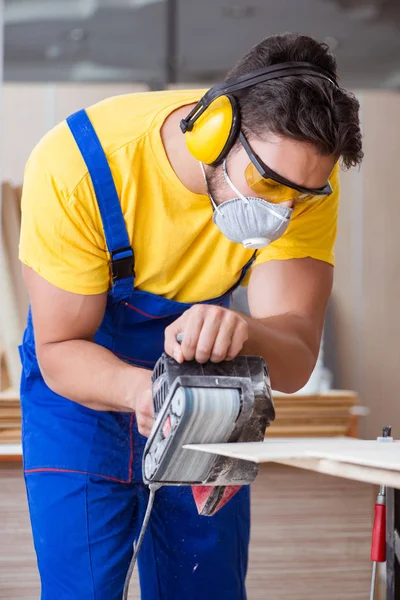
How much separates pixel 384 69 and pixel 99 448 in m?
4.82

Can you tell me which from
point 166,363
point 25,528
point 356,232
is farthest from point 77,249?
point 356,232

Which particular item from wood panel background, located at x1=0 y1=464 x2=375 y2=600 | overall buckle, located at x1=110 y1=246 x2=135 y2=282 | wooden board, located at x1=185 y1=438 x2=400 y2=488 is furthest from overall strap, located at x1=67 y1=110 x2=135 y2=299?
wood panel background, located at x1=0 y1=464 x2=375 y2=600

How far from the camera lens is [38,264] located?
150 cm

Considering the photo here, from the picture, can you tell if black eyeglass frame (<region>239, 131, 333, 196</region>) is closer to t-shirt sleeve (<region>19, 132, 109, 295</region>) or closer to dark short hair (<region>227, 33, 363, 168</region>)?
dark short hair (<region>227, 33, 363, 168</region>)

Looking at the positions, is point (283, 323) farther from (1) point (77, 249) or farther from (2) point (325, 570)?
(2) point (325, 570)

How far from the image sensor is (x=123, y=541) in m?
1.60

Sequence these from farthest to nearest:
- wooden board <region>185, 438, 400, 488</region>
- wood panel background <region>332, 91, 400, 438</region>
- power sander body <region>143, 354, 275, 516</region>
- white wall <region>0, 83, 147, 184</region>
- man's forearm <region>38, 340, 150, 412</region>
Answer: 1. wood panel background <region>332, 91, 400, 438</region>
2. white wall <region>0, 83, 147, 184</region>
3. man's forearm <region>38, 340, 150, 412</region>
4. power sander body <region>143, 354, 275, 516</region>
5. wooden board <region>185, 438, 400, 488</region>

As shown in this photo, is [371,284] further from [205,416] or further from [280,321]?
[205,416]

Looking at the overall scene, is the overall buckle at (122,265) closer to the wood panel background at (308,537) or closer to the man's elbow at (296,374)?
the man's elbow at (296,374)

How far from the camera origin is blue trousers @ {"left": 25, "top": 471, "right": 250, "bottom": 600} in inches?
61.3

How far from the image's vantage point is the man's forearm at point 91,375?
1445 millimetres

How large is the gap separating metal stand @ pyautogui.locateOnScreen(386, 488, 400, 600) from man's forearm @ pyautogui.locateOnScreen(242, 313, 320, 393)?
1.04ft

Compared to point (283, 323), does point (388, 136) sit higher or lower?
higher

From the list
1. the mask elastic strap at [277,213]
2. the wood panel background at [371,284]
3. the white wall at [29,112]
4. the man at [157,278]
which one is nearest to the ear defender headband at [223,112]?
the man at [157,278]
